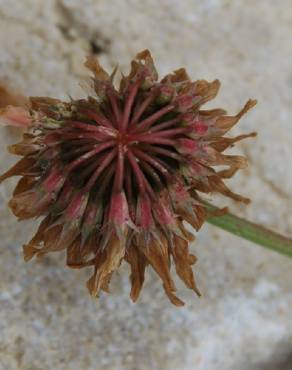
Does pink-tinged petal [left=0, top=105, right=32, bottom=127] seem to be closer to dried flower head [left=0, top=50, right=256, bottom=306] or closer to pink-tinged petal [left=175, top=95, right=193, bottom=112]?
dried flower head [left=0, top=50, right=256, bottom=306]

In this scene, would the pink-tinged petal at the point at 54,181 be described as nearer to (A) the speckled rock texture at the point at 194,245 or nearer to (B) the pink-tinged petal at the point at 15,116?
(B) the pink-tinged petal at the point at 15,116

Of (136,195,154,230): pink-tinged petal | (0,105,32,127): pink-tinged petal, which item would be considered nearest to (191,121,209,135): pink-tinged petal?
(136,195,154,230): pink-tinged petal

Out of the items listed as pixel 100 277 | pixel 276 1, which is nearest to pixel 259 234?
pixel 100 277

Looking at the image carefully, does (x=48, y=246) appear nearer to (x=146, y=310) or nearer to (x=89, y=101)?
(x=89, y=101)

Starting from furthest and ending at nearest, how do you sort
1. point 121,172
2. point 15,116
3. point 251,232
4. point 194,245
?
point 194,245
point 251,232
point 15,116
point 121,172

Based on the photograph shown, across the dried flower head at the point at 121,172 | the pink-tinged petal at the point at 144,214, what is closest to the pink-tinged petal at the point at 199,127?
the dried flower head at the point at 121,172

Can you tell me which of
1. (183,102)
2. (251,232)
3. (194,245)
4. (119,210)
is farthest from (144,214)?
(194,245)

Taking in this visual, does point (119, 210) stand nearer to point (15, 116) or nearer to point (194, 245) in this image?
point (15, 116)
